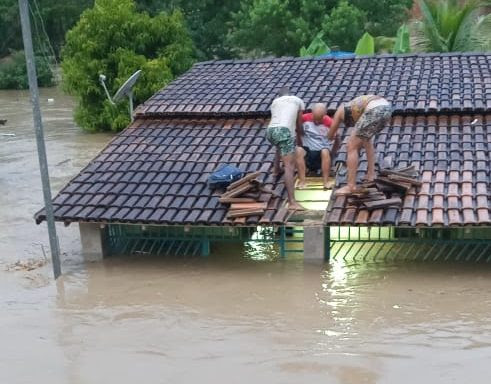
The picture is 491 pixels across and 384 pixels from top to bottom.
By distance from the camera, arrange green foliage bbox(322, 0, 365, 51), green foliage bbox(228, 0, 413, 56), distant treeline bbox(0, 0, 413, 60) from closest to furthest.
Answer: green foliage bbox(322, 0, 365, 51)
green foliage bbox(228, 0, 413, 56)
distant treeline bbox(0, 0, 413, 60)

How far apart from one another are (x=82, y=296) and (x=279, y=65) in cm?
565

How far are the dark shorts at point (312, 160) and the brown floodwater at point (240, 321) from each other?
1.24 metres

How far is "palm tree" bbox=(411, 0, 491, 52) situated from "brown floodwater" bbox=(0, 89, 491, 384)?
9040mm

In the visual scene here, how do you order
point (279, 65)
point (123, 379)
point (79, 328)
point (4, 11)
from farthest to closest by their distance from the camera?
point (4, 11) → point (279, 65) → point (79, 328) → point (123, 379)

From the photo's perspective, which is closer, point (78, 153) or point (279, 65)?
point (279, 65)

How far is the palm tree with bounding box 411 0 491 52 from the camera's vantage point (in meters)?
15.1

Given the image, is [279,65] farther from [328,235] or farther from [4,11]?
[4,11]

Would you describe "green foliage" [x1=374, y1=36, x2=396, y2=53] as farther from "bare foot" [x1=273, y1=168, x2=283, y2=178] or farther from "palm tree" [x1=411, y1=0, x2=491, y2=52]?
"bare foot" [x1=273, y1=168, x2=283, y2=178]

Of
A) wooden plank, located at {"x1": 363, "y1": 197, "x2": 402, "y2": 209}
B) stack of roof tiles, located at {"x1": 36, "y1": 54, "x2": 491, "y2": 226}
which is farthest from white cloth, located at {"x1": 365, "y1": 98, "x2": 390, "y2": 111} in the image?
wooden plank, located at {"x1": 363, "y1": 197, "x2": 402, "y2": 209}

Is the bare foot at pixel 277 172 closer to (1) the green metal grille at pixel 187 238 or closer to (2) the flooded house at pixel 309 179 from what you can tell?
(2) the flooded house at pixel 309 179

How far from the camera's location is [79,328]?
6676mm

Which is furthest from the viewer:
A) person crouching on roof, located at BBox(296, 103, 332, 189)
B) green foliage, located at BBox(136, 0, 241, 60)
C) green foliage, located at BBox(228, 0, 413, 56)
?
green foliage, located at BBox(136, 0, 241, 60)

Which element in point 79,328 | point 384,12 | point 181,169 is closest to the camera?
point 79,328

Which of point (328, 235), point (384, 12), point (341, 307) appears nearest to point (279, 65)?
point (328, 235)
